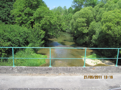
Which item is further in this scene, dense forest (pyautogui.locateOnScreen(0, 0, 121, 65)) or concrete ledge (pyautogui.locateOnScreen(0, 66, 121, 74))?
dense forest (pyautogui.locateOnScreen(0, 0, 121, 65))

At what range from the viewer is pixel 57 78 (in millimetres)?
5746

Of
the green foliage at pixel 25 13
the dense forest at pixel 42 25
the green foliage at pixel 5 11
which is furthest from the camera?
the green foliage at pixel 5 11

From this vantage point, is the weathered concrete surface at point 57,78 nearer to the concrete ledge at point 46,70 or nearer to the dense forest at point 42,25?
the concrete ledge at point 46,70

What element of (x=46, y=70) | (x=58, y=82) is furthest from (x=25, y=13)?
(x=58, y=82)

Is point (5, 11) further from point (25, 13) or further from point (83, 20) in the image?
point (83, 20)

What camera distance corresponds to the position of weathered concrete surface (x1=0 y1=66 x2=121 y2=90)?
506 centimetres

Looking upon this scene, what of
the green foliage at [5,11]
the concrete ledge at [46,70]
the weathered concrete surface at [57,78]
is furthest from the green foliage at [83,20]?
the concrete ledge at [46,70]

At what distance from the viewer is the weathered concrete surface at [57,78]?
506 centimetres

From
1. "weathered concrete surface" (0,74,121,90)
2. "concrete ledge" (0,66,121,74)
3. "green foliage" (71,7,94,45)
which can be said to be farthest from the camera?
"green foliage" (71,7,94,45)

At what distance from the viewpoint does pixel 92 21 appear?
26.2 metres

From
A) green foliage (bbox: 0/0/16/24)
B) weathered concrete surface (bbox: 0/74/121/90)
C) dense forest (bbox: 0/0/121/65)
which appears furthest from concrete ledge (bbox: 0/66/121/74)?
green foliage (bbox: 0/0/16/24)

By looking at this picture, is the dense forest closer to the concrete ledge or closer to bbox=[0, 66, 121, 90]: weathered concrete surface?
the concrete ledge

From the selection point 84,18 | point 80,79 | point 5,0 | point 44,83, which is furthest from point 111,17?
point 5,0

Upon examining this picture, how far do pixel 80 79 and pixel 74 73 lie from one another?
0.57 metres
